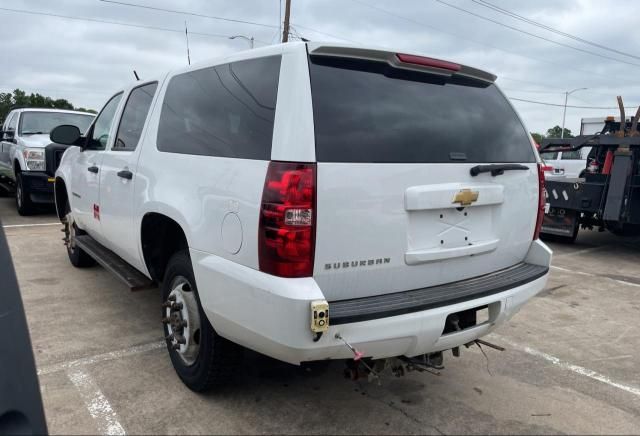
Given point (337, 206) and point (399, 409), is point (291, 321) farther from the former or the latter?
point (399, 409)

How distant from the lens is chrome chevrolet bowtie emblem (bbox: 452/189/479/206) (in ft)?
8.86

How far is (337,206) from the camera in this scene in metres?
2.31

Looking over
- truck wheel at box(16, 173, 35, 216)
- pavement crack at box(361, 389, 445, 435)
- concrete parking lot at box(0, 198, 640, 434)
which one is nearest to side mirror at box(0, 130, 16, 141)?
truck wheel at box(16, 173, 35, 216)

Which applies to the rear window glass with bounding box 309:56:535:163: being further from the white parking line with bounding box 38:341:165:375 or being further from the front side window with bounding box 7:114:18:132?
the front side window with bounding box 7:114:18:132

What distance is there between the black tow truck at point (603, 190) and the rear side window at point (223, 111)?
21.7 feet

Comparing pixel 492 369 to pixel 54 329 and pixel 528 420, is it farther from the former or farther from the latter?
pixel 54 329

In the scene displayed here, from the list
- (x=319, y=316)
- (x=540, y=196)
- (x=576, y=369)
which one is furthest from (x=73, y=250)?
(x=576, y=369)

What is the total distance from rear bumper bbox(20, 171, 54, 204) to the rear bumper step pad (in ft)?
26.2

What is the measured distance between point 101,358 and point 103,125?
228 cm

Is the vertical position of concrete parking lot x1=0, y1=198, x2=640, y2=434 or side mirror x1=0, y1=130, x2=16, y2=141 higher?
side mirror x1=0, y1=130, x2=16, y2=141

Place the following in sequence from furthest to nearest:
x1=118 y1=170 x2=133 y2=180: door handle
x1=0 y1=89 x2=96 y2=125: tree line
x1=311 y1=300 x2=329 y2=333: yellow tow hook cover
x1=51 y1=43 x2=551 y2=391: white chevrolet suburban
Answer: x1=0 y1=89 x2=96 y2=125: tree line < x1=118 y1=170 x2=133 y2=180: door handle < x1=51 y1=43 x2=551 y2=391: white chevrolet suburban < x1=311 y1=300 x2=329 y2=333: yellow tow hook cover

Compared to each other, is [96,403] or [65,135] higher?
[65,135]

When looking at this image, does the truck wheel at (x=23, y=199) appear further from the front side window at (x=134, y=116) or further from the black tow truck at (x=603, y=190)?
the black tow truck at (x=603, y=190)

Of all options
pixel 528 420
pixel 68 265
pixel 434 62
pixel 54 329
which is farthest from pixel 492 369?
pixel 68 265
